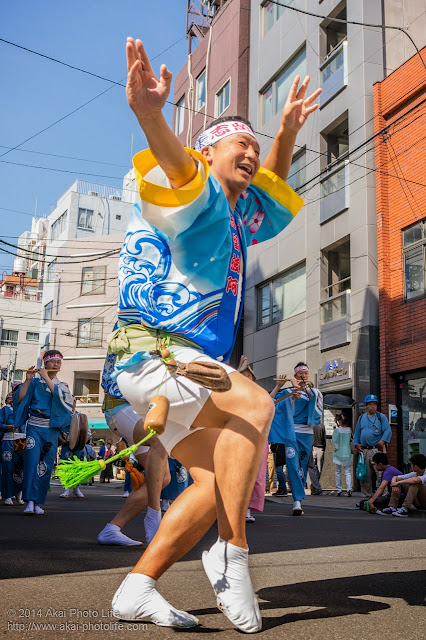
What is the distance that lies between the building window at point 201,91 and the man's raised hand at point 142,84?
25.4 m

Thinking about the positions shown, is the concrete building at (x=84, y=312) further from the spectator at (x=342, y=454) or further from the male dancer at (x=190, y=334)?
the male dancer at (x=190, y=334)

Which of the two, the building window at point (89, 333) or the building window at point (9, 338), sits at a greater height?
the building window at point (9, 338)

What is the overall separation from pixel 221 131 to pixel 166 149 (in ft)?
2.17

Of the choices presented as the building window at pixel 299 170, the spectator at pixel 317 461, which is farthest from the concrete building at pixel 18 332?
the spectator at pixel 317 461

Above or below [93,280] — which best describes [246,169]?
below

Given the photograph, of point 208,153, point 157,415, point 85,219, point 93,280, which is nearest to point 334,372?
point 208,153

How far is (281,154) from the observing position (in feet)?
11.4

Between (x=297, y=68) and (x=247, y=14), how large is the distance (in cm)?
488

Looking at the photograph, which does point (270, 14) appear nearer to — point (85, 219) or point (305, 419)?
point (305, 419)

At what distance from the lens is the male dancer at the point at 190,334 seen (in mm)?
2260

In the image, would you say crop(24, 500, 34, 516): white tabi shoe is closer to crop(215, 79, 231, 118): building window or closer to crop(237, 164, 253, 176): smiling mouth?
crop(237, 164, 253, 176): smiling mouth

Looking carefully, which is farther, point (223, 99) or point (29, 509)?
point (223, 99)

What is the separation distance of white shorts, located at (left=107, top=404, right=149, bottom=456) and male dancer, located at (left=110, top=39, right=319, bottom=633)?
2218 millimetres

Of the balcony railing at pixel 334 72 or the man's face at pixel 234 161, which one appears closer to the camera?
the man's face at pixel 234 161
